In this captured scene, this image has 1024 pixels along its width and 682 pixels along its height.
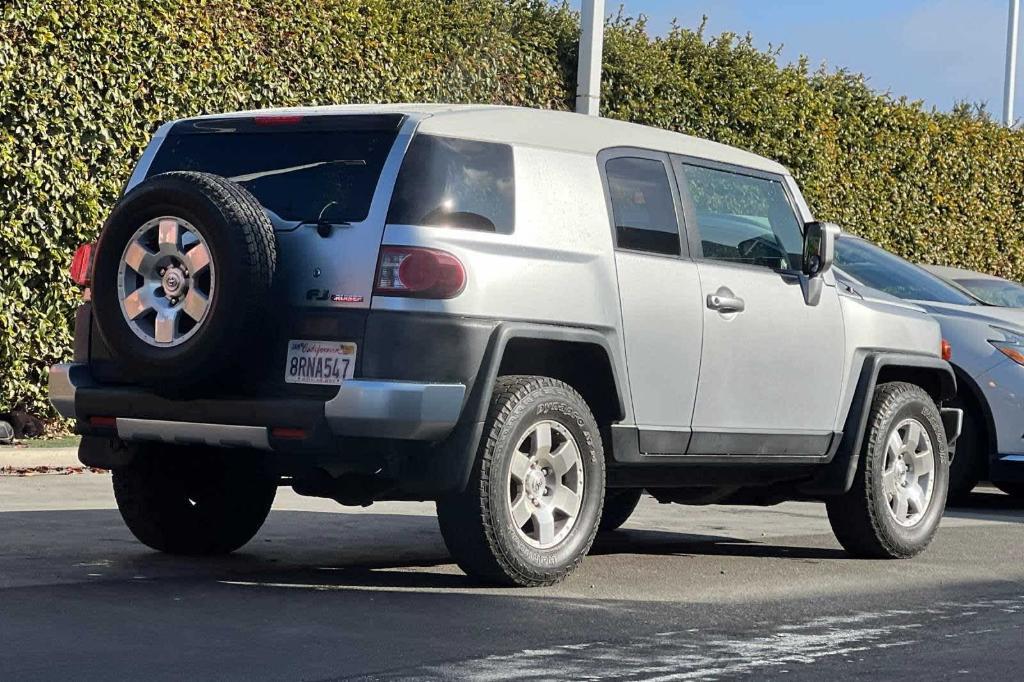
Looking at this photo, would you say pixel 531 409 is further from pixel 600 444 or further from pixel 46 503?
pixel 46 503

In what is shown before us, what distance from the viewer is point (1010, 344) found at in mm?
11438

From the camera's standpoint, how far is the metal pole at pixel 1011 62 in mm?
31891

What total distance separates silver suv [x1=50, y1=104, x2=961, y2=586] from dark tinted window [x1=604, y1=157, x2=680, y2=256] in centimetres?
1

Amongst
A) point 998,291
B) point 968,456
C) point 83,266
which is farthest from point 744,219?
point 998,291

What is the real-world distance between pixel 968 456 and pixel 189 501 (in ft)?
18.4

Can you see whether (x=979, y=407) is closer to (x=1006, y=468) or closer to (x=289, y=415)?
(x=1006, y=468)

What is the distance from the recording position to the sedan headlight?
37.4 feet

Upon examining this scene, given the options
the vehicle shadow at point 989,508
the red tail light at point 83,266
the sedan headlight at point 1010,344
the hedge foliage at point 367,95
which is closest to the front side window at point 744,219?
the red tail light at point 83,266

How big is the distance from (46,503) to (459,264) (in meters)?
4.01

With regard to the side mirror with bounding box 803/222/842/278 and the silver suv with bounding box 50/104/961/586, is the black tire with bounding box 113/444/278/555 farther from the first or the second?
the side mirror with bounding box 803/222/842/278

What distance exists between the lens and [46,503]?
9.73m

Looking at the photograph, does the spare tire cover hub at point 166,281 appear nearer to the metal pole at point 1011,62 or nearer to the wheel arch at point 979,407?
the wheel arch at point 979,407

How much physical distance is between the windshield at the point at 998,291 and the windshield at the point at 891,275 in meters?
1.43

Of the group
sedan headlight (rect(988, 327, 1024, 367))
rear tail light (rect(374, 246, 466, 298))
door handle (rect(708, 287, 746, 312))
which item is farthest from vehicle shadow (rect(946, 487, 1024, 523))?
rear tail light (rect(374, 246, 466, 298))
